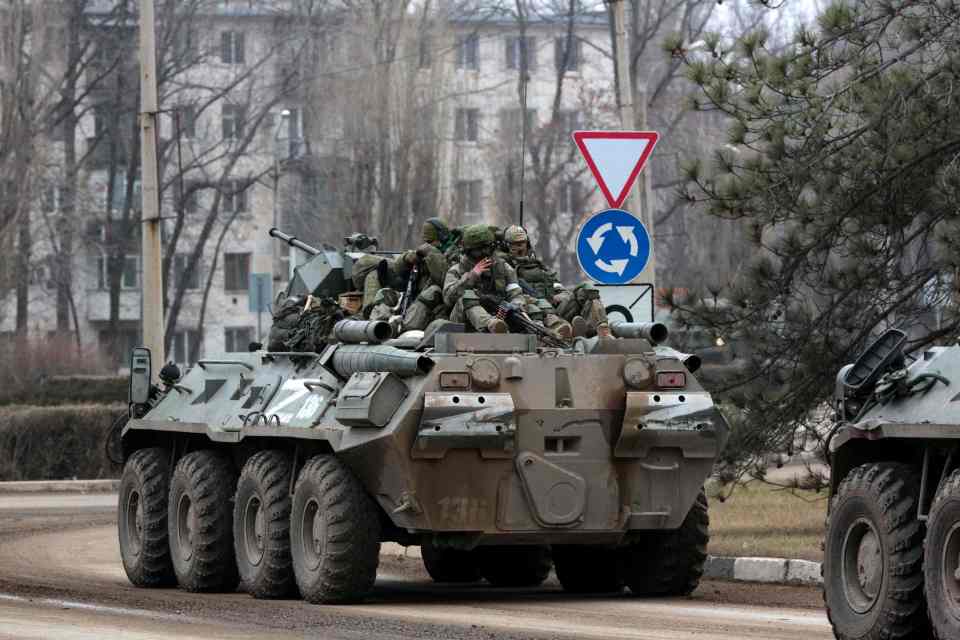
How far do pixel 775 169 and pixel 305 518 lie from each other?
530 centimetres

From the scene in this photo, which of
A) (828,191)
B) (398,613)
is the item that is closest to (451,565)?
(398,613)

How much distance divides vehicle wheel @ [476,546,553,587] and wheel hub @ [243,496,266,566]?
182 centimetres

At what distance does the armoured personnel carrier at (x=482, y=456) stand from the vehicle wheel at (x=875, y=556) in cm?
274

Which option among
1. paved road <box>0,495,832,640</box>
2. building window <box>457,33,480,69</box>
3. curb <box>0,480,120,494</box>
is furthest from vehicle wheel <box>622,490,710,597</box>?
building window <box>457,33,480,69</box>

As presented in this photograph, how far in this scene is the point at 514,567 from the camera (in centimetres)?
1677

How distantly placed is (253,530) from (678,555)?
3.07 m

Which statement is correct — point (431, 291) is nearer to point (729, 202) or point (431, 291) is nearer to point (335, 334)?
point (335, 334)

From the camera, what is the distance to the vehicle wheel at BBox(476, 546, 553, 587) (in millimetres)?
16594

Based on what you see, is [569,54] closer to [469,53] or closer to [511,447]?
[469,53]

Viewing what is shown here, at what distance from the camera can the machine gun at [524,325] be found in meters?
14.6

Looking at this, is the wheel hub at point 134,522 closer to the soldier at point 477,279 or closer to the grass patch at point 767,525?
the soldier at point 477,279

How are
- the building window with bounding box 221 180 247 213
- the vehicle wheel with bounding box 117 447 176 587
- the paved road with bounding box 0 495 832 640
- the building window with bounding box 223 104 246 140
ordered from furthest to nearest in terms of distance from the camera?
the building window with bounding box 223 104 246 140 → the building window with bounding box 221 180 247 213 → the vehicle wheel with bounding box 117 447 176 587 → the paved road with bounding box 0 495 832 640

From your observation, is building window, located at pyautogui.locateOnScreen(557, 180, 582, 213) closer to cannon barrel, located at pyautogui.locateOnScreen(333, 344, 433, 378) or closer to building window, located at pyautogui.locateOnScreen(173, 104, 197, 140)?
building window, located at pyautogui.locateOnScreen(173, 104, 197, 140)

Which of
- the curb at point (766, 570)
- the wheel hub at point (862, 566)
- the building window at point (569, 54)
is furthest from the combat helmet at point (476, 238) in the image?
the building window at point (569, 54)
